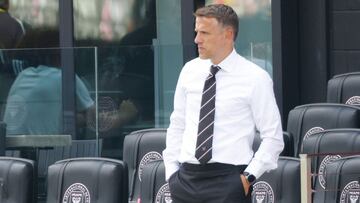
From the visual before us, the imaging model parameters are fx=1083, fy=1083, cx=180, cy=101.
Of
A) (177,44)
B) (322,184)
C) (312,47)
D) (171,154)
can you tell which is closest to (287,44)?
(312,47)

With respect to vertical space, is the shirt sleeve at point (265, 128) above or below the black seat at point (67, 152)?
above

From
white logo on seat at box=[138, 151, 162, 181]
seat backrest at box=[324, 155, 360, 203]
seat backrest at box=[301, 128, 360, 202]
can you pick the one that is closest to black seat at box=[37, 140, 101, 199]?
white logo on seat at box=[138, 151, 162, 181]

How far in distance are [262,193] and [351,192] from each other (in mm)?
665

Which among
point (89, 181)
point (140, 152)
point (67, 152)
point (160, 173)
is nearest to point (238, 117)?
point (160, 173)

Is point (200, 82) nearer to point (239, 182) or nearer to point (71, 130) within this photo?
point (239, 182)

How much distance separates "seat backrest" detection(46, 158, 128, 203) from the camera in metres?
7.79

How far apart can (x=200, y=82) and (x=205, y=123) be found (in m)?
0.25

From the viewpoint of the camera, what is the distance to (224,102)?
5832 millimetres

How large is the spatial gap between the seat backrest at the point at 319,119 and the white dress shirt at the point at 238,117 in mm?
2737

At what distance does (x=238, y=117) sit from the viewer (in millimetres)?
5773

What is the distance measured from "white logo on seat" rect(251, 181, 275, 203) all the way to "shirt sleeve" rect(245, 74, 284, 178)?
76.5 inches

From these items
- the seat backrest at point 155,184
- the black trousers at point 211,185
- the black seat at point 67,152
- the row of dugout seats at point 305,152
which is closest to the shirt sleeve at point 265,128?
the black trousers at point 211,185

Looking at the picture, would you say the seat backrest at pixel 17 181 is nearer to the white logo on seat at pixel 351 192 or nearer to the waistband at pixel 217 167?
the white logo on seat at pixel 351 192

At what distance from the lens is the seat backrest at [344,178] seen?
7.32 m
